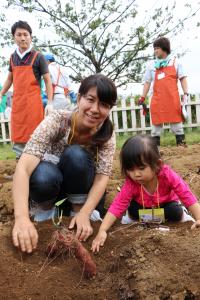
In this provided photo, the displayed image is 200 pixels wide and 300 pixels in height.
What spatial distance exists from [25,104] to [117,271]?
3.02m

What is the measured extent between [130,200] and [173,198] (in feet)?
0.91

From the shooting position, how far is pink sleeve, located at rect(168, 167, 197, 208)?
2363mm

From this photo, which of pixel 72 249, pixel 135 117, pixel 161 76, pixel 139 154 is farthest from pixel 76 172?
Answer: pixel 135 117

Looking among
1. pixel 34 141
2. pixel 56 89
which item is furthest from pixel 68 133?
pixel 56 89

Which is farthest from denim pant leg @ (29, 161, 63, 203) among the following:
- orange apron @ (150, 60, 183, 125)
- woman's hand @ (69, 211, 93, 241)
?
orange apron @ (150, 60, 183, 125)

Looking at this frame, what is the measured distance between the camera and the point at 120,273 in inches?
69.5

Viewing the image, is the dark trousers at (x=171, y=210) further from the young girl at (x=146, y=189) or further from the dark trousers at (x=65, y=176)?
the dark trousers at (x=65, y=176)

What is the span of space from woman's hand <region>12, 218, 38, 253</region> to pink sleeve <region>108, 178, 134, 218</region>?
534mm

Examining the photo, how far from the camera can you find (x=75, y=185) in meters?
2.63

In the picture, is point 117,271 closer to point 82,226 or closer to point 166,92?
point 82,226

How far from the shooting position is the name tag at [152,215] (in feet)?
8.25

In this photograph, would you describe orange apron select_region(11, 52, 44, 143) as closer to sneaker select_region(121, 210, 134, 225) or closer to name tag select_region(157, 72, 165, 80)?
sneaker select_region(121, 210, 134, 225)

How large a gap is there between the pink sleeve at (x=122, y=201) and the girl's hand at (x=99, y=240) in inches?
7.9

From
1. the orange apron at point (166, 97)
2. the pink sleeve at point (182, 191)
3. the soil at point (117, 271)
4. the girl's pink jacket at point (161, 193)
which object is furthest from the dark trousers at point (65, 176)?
the orange apron at point (166, 97)
